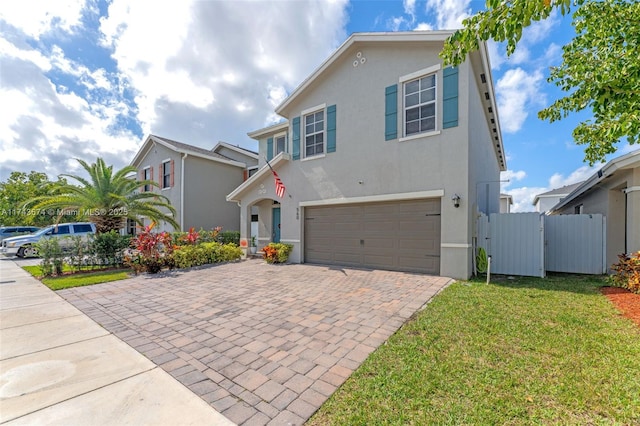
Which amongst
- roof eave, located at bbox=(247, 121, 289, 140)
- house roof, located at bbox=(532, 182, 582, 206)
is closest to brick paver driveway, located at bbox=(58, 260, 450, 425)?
roof eave, located at bbox=(247, 121, 289, 140)

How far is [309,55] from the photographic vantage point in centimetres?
1179

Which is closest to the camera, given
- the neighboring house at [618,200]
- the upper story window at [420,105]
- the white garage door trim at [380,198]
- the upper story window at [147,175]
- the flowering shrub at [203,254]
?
the neighboring house at [618,200]

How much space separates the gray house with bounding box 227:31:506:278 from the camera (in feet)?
27.3

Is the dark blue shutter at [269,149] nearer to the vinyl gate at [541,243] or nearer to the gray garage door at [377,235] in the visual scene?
the gray garage door at [377,235]

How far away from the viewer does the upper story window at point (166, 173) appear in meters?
18.5

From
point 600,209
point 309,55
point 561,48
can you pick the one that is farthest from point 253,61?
point 600,209

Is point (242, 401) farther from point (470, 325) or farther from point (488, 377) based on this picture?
point (470, 325)

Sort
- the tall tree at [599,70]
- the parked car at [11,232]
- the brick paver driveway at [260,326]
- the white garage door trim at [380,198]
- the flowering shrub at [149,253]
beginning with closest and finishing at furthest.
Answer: the brick paver driveway at [260,326], the tall tree at [599,70], the white garage door trim at [380,198], the flowering shrub at [149,253], the parked car at [11,232]

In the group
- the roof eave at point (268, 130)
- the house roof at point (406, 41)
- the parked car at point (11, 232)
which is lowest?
the parked car at point (11, 232)

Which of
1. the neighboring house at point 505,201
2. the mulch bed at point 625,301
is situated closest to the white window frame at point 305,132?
the mulch bed at point 625,301

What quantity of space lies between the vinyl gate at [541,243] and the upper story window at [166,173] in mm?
18283

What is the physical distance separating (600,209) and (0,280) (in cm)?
2083

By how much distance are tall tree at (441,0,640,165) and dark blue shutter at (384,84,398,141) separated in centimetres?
294

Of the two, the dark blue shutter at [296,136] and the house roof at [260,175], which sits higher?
the dark blue shutter at [296,136]
